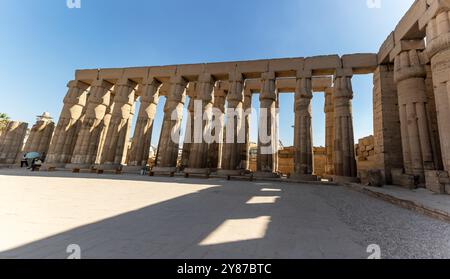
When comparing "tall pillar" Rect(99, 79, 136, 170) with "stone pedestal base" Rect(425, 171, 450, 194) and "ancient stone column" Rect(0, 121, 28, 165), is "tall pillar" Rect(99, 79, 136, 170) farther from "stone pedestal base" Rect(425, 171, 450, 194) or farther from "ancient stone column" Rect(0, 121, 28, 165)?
"stone pedestal base" Rect(425, 171, 450, 194)

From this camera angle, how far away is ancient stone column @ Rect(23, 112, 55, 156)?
18.0m

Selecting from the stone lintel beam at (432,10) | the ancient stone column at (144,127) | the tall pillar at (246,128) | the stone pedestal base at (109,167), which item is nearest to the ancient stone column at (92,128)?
the stone pedestal base at (109,167)

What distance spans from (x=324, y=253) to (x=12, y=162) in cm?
2701

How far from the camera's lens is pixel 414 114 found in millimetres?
8297

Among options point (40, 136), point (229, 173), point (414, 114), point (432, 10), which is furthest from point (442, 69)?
point (40, 136)

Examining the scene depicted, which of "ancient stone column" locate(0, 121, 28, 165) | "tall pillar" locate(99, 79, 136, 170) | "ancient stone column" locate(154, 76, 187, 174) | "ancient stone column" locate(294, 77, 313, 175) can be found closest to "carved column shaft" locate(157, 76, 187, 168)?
"ancient stone column" locate(154, 76, 187, 174)

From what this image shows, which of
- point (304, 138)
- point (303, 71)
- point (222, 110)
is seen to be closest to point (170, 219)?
point (304, 138)

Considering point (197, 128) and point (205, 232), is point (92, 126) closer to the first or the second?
point (197, 128)

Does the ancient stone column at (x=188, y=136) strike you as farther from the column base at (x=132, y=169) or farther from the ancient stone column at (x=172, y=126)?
the column base at (x=132, y=169)

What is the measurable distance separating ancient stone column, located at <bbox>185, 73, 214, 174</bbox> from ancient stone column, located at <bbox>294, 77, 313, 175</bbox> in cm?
643

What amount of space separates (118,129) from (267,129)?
1234 cm

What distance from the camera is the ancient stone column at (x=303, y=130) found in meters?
11.7
